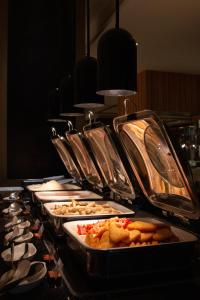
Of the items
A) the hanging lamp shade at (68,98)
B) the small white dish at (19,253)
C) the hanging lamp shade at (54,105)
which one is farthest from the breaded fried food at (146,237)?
the hanging lamp shade at (54,105)

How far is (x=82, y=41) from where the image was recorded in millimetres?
4469

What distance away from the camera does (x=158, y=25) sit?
4434 millimetres

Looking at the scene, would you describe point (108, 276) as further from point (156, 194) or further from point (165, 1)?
point (165, 1)

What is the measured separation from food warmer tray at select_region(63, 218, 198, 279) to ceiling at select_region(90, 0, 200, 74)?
3058 mm

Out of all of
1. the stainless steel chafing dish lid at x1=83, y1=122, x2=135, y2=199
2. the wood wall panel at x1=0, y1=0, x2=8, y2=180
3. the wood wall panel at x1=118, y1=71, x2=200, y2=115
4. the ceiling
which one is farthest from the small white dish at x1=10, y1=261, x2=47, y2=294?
the wood wall panel at x1=118, y1=71, x2=200, y2=115

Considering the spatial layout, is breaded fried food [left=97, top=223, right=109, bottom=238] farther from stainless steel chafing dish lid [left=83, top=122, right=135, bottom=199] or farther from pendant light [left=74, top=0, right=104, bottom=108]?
pendant light [left=74, top=0, right=104, bottom=108]

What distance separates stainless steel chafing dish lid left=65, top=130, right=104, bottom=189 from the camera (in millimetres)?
2615

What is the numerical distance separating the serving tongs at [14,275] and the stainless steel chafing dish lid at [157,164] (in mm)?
612

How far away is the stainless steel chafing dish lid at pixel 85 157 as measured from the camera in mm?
2615

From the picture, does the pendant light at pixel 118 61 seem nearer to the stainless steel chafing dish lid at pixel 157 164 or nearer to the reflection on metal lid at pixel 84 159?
the stainless steel chafing dish lid at pixel 157 164

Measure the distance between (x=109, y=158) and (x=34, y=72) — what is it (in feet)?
8.16

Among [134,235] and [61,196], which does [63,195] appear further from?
[134,235]

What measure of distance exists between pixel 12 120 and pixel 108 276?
3.39 m

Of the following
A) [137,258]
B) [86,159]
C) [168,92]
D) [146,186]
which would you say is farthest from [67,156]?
[168,92]
